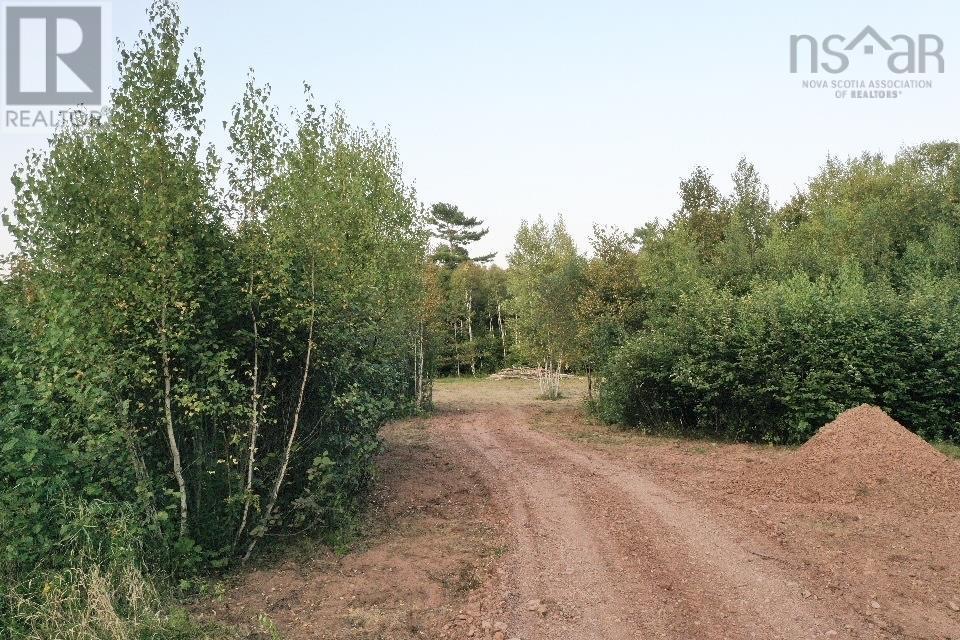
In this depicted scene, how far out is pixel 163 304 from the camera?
5.71m

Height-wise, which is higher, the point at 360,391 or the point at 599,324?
the point at 599,324

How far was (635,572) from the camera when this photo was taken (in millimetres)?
6297

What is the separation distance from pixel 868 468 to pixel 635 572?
5418 mm

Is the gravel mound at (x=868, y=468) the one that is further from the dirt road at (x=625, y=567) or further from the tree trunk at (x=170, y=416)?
the tree trunk at (x=170, y=416)

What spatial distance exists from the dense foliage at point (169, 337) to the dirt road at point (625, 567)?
3.53 feet

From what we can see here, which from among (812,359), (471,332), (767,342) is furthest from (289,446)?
(471,332)

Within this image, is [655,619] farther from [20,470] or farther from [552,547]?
[20,470]

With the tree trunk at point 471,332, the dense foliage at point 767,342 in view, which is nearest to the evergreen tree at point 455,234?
the tree trunk at point 471,332

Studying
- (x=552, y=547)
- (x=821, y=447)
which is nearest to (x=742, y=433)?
(x=821, y=447)

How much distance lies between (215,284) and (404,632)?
12.6ft

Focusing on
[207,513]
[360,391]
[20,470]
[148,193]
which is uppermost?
[148,193]

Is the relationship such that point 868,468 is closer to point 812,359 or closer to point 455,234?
point 812,359

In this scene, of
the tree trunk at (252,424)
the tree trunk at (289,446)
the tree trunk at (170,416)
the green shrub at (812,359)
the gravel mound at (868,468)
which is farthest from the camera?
the green shrub at (812,359)

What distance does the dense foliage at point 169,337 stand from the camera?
5434mm
